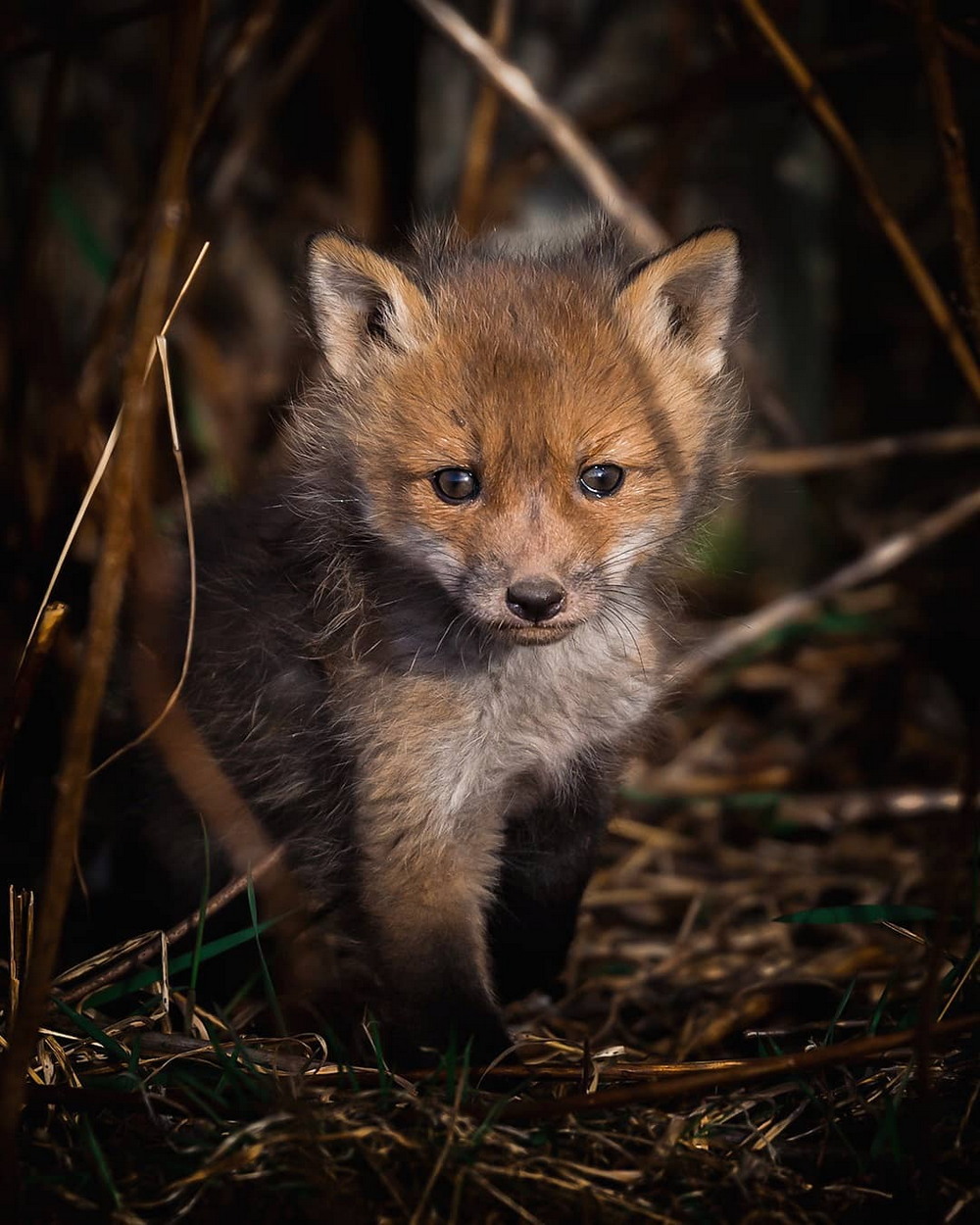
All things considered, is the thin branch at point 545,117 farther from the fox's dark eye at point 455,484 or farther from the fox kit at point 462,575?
the fox's dark eye at point 455,484

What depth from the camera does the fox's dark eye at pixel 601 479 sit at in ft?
7.78

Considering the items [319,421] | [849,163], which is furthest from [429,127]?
[319,421]

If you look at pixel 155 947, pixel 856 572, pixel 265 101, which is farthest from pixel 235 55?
pixel 856 572

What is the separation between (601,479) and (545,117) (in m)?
1.65

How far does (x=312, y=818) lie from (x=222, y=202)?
93.9 inches

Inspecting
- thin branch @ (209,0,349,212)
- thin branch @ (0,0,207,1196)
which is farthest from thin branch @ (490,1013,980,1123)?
thin branch @ (209,0,349,212)

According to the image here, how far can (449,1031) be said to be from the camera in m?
2.36

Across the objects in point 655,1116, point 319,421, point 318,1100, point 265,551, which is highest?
point 319,421

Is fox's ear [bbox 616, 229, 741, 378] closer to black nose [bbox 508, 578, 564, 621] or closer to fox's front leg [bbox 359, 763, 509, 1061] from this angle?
black nose [bbox 508, 578, 564, 621]

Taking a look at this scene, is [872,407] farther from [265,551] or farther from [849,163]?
[265,551]

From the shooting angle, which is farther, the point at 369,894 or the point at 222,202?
the point at 222,202

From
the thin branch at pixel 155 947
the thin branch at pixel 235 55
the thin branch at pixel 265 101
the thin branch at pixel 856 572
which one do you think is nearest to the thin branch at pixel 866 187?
the thin branch at pixel 856 572

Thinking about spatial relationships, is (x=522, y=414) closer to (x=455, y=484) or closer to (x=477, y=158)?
(x=455, y=484)

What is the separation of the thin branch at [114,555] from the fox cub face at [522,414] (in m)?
0.67
